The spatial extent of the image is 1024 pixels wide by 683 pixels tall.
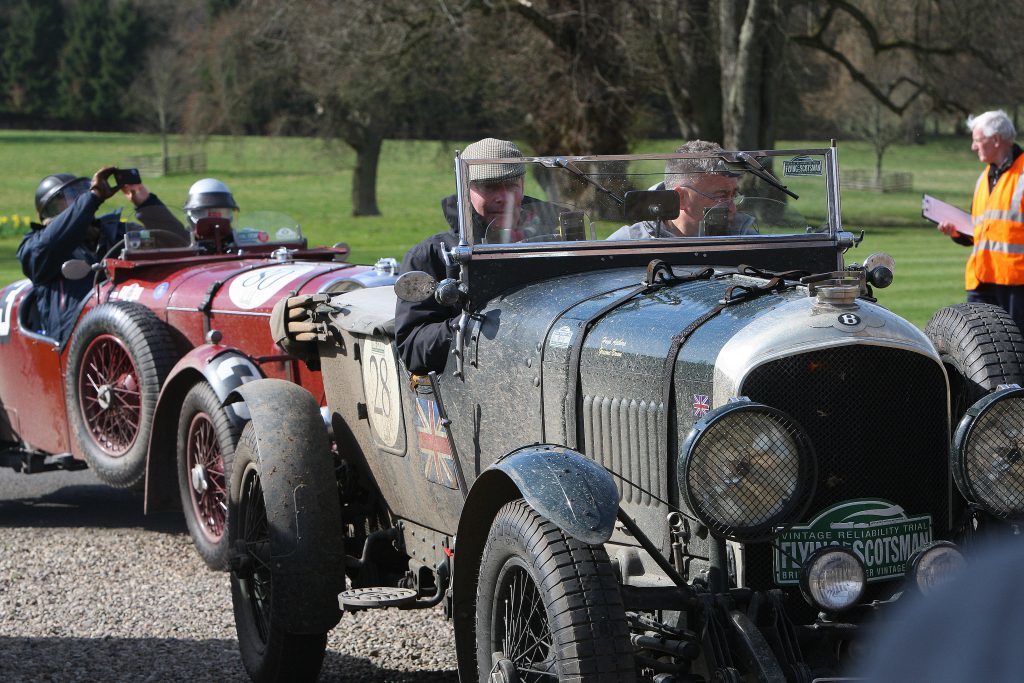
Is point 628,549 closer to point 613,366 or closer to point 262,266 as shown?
point 613,366

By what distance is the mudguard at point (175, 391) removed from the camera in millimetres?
6352

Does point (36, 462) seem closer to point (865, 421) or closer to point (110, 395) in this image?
point (110, 395)

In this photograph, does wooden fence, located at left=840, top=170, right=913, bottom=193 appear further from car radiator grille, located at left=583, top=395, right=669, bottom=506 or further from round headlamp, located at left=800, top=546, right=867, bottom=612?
round headlamp, located at left=800, top=546, right=867, bottom=612

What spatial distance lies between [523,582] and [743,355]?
83cm

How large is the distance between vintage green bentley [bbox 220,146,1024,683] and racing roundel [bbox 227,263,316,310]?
7.04 ft

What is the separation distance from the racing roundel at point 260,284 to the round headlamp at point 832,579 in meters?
4.29

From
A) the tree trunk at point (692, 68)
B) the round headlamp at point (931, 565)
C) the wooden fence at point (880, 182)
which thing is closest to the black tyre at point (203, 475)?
the round headlamp at point (931, 565)

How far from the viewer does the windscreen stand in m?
4.59

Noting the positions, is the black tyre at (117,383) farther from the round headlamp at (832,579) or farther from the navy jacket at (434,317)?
the round headlamp at (832,579)

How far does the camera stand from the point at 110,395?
7297mm

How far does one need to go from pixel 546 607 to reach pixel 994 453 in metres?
1.27

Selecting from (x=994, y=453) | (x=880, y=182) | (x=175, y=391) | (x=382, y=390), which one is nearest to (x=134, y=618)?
(x=175, y=391)

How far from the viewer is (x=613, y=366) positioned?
3793 millimetres

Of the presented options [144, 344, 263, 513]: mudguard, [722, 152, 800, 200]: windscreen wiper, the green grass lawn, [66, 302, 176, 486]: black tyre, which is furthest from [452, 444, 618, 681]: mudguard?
the green grass lawn
